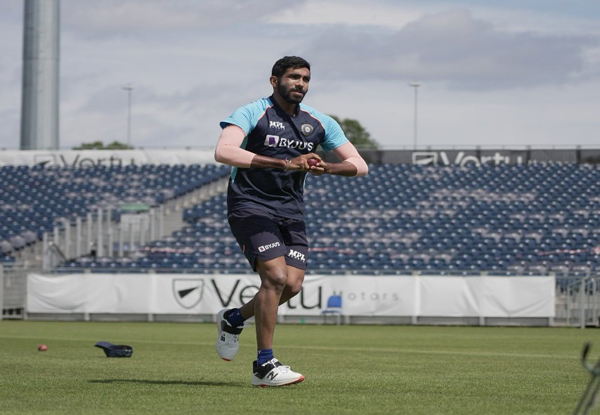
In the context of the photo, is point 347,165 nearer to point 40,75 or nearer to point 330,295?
point 330,295

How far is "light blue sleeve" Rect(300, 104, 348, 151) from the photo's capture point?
7.89 meters

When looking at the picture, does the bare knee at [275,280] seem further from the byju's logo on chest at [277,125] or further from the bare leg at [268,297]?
the byju's logo on chest at [277,125]

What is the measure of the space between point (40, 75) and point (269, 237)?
135ft

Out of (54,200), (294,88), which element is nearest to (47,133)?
(54,200)

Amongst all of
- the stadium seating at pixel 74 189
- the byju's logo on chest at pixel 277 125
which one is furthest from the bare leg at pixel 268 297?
the stadium seating at pixel 74 189

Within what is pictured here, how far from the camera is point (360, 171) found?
7.78 meters

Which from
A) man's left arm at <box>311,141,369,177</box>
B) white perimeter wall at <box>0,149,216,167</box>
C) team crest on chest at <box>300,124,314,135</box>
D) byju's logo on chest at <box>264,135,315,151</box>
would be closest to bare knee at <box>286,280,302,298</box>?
man's left arm at <box>311,141,369,177</box>

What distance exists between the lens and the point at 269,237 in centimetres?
741

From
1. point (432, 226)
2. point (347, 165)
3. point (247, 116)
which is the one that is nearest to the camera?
point (247, 116)

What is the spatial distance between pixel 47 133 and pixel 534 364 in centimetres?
4006

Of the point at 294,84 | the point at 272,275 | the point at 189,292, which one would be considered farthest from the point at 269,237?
the point at 189,292

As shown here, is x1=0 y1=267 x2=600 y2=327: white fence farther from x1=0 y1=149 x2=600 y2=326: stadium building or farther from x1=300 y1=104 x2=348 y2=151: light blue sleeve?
x1=300 y1=104 x2=348 y2=151: light blue sleeve

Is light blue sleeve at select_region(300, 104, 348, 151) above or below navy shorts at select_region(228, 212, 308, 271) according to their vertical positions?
above

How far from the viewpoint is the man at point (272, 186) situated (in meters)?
7.27
